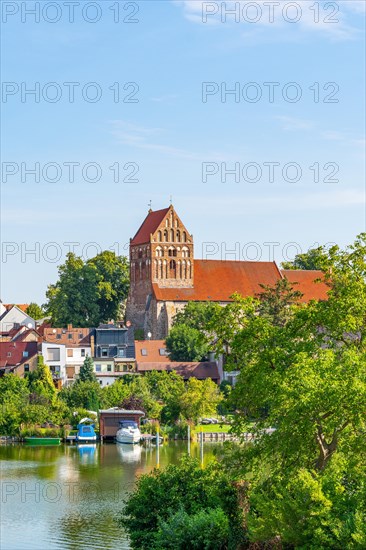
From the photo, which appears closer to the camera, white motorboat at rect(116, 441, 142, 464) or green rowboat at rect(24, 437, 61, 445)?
white motorboat at rect(116, 441, 142, 464)

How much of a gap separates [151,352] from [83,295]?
14569 mm

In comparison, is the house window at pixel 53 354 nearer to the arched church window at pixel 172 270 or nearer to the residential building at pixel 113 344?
the residential building at pixel 113 344

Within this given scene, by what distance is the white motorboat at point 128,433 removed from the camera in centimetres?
6400

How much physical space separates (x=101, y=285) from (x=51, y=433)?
1411 inches

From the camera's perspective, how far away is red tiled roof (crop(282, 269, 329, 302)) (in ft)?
341

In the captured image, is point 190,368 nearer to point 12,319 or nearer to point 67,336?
point 67,336

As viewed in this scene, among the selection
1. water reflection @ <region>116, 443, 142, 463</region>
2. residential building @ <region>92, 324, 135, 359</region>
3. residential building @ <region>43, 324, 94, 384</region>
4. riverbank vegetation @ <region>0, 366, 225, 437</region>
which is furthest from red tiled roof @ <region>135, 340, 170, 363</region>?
water reflection @ <region>116, 443, 142, 463</region>

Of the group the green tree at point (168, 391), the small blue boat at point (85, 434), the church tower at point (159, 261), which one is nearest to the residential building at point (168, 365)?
the green tree at point (168, 391)

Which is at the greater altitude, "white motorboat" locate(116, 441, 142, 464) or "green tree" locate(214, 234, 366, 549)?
"green tree" locate(214, 234, 366, 549)

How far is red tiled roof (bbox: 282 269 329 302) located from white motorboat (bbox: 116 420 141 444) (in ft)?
129

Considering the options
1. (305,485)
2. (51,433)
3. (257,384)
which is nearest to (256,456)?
(257,384)

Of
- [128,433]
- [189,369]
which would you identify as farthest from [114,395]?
[189,369]

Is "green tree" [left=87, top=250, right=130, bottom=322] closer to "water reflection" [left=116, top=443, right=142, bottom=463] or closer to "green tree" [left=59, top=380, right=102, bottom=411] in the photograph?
"green tree" [left=59, top=380, right=102, bottom=411]

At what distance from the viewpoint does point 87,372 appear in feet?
254
